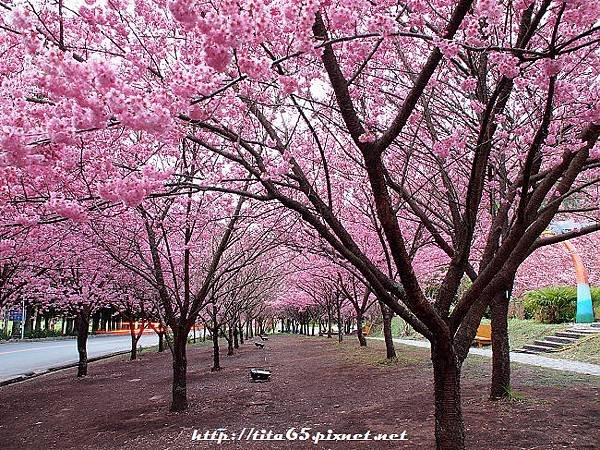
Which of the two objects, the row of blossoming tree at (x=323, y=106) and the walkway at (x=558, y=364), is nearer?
the row of blossoming tree at (x=323, y=106)

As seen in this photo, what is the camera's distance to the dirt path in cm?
655

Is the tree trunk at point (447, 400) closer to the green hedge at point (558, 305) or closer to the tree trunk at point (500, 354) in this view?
the tree trunk at point (500, 354)

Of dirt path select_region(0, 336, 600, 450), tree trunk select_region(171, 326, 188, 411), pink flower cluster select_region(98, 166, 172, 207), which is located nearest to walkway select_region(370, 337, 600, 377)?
dirt path select_region(0, 336, 600, 450)

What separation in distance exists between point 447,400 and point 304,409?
4.45 m

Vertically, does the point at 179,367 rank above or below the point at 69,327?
above

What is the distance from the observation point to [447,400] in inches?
195

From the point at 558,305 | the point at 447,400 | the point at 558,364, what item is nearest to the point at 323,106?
the point at 447,400

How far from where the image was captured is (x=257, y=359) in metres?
20.2

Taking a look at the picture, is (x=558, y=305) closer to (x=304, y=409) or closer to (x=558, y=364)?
(x=558, y=364)

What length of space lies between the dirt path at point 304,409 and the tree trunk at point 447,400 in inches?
46.0

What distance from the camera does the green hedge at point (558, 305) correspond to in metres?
19.6

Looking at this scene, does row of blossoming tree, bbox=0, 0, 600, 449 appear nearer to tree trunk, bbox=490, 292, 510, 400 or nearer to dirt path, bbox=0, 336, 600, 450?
tree trunk, bbox=490, 292, 510, 400

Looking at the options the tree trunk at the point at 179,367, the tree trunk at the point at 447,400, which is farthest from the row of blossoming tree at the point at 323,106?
the tree trunk at the point at 179,367

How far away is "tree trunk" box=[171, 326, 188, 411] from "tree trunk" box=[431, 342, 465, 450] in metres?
5.36
